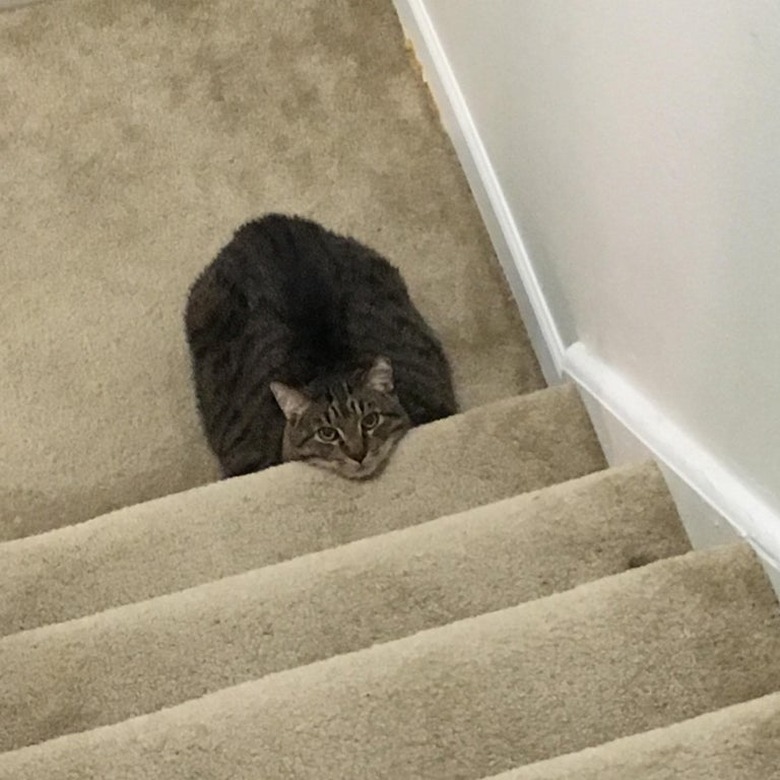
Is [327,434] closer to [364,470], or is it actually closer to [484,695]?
[364,470]

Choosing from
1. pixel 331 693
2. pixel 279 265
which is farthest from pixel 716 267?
pixel 279 265

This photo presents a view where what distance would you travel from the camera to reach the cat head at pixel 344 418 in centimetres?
175

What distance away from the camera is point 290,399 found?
6.12 feet

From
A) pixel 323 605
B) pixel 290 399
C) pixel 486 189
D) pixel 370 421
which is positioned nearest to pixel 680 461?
pixel 323 605

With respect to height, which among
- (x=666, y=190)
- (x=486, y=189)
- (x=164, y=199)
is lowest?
(x=486, y=189)

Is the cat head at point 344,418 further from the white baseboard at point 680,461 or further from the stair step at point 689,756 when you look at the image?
the stair step at point 689,756

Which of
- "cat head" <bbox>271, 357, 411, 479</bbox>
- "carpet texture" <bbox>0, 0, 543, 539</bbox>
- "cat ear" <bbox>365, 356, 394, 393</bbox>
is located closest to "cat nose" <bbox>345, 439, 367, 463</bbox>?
"cat head" <bbox>271, 357, 411, 479</bbox>

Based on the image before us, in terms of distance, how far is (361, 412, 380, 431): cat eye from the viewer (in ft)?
5.88

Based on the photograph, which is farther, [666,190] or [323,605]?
[323,605]

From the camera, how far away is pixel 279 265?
1978 millimetres

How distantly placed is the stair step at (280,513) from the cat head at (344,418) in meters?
0.07

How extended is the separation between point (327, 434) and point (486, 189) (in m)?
0.67

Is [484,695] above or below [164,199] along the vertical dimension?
below

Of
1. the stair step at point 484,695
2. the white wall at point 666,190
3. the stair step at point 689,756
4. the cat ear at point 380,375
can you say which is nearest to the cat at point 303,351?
the cat ear at point 380,375
